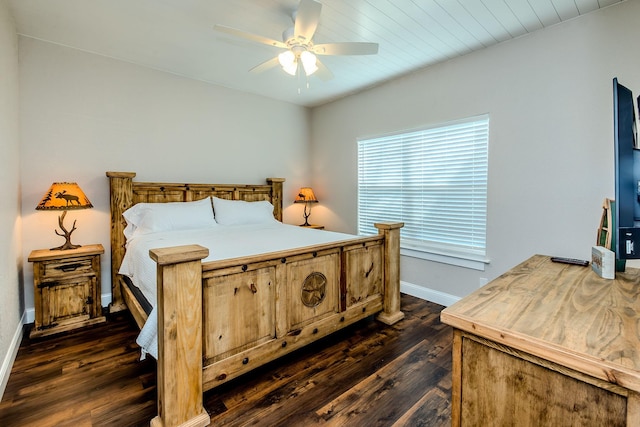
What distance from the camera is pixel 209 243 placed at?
250 centimetres

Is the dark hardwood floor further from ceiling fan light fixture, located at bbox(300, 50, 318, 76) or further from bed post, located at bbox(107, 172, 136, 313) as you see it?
ceiling fan light fixture, located at bbox(300, 50, 318, 76)

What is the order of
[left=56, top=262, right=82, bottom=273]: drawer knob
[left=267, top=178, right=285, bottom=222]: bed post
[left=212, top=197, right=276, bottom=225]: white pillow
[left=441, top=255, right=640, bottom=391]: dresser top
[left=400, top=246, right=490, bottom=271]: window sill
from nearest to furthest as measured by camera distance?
[left=441, top=255, right=640, bottom=391]: dresser top
[left=56, top=262, right=82, bottom=273]: drawer knob
[left=400, top=246, right=490, bottom=271]: window sill
[left=212, top=197, right=276, bottom=225]: white pillow
[left=267, top=178, right=285, bottom=222]: bed post

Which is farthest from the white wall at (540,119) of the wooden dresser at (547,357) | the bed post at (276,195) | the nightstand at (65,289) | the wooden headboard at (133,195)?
the nightstand at (65,289)

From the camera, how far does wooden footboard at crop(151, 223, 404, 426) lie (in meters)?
1.54

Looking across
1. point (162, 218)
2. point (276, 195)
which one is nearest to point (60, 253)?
point (162, 218)

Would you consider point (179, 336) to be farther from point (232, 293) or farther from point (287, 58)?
point (287, 58)

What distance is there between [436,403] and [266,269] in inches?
50.7

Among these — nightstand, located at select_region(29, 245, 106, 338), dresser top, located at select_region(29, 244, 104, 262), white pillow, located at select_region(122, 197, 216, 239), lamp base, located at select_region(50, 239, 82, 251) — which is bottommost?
nightstand, located at select_region(29, 245, 106, 338)

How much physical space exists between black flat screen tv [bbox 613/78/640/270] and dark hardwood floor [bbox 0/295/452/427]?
122cm

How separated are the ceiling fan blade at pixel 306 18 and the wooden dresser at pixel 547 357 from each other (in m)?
1.83

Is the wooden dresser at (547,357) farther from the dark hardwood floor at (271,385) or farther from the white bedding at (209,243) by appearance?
the white bedding at (209,243)

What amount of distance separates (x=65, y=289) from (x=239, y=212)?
1757mm

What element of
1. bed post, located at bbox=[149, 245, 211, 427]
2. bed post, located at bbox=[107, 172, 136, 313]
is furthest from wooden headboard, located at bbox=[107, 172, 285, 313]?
bed post, located at bbox=[149, 245, 211, 427]

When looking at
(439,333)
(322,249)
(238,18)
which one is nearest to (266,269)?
(322,249)
